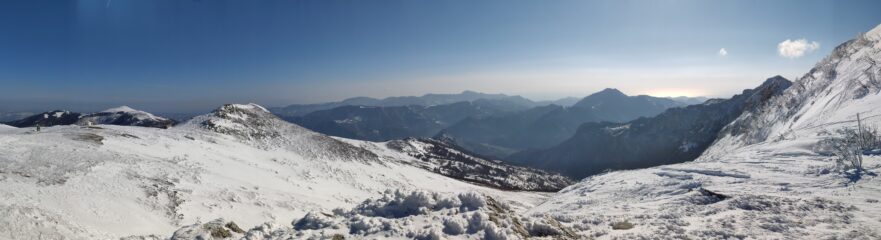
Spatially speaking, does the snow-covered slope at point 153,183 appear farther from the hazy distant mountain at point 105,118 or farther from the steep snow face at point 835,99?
the hazy distant mountain at point 105,118

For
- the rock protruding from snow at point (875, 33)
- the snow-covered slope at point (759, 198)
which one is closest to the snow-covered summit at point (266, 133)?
the snow-covered slope at point (759, 198)

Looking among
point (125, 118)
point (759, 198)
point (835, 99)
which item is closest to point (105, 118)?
point (125, 118)

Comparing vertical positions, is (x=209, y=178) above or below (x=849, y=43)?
below

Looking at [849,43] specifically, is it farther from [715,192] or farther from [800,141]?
[715,192]

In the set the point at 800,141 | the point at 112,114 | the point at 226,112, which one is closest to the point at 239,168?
the point at 226,112

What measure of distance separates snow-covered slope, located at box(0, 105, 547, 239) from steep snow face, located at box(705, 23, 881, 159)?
1169 inches

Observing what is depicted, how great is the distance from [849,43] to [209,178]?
92425 millimetres

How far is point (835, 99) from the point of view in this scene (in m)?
38.5

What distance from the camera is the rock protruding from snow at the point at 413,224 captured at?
10859 mm

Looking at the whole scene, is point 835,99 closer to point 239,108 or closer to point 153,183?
point 153,183

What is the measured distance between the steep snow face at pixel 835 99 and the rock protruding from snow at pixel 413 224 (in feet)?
95.7

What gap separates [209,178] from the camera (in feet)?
103

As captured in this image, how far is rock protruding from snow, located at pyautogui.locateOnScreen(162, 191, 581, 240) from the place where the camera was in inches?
428

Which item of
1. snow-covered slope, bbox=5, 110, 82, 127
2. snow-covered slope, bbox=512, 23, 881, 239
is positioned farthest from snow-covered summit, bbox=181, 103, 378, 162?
snow-covered slope, bbox=5, 110, 82, 127
